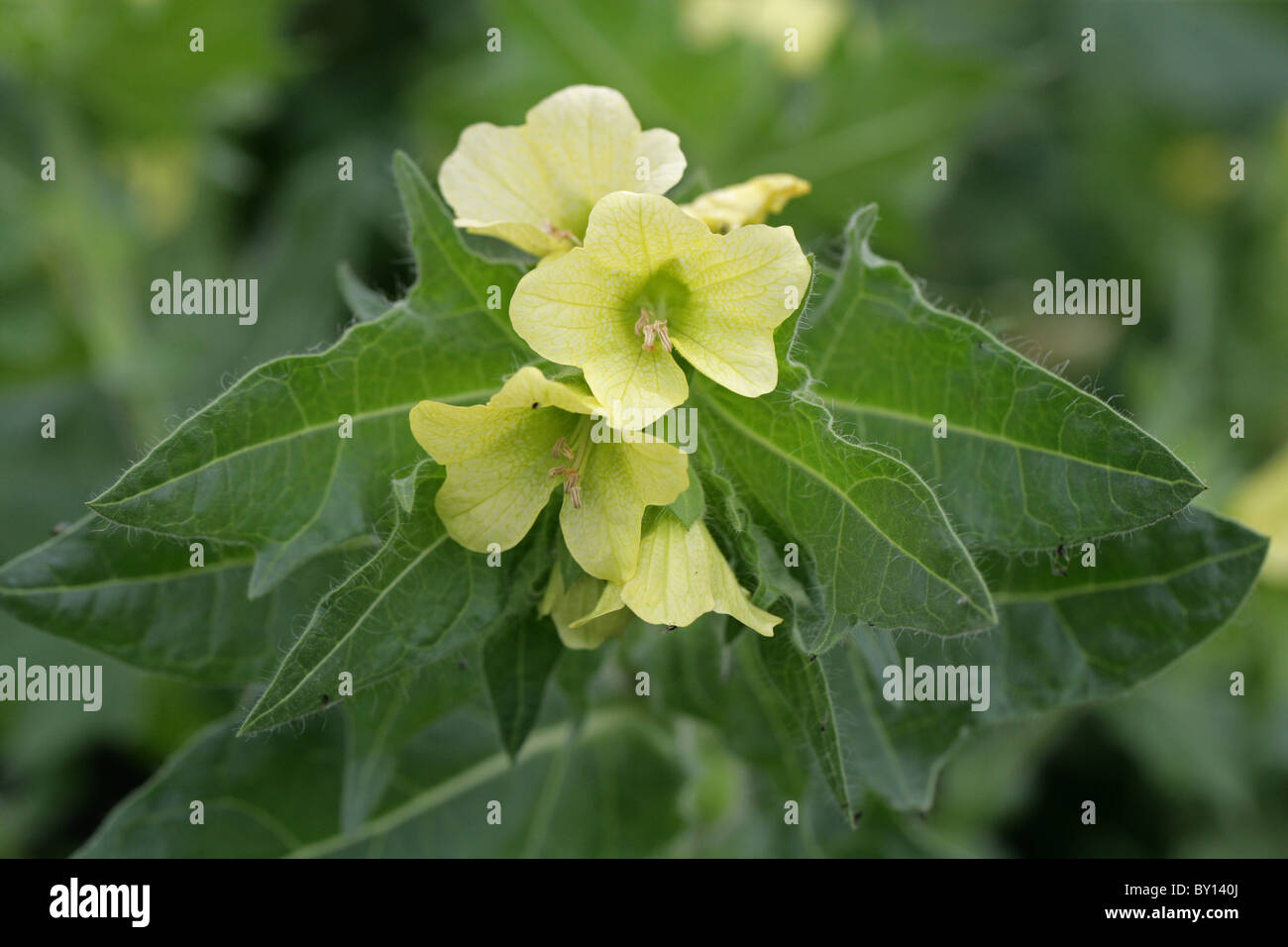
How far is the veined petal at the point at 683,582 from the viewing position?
1.39 m

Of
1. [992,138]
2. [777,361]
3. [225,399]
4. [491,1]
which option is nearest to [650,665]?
[777,361]

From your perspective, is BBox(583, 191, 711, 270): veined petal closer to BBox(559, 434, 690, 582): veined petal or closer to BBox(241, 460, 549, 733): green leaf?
BBox(559, 434, 690, 582): veined petal

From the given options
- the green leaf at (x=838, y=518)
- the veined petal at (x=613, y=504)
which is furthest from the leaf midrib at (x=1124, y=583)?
the veined petal at (x=613, y=504)

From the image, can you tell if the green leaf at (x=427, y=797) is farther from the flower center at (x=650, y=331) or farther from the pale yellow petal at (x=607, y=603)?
the flower center at (x=650, y=331)

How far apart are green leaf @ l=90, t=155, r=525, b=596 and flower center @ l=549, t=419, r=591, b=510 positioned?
20 cm

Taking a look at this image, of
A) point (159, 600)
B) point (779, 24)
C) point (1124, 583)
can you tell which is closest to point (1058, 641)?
point (1124, 583)

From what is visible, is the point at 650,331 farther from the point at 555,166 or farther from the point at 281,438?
the point at 281,438

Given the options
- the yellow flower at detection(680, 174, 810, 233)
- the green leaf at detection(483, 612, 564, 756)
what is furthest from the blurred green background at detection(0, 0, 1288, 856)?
the green leaf at detection(483, 612, 564, 756)

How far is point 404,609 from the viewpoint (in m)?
1.48

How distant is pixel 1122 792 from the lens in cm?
324

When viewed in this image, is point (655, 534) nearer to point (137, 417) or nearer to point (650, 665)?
point (650, 665)

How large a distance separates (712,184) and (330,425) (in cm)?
177

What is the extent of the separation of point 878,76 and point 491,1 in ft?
3.66

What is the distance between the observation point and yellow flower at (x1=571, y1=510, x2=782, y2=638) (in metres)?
1.39
